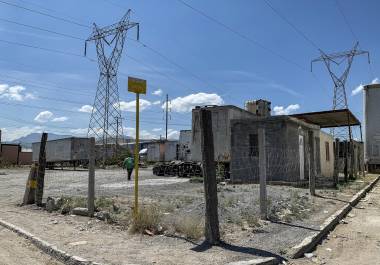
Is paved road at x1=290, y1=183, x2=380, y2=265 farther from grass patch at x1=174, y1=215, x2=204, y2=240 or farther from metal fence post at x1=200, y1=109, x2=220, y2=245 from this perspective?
grass patch at x1=174, y1=215, x2=204, y2=240

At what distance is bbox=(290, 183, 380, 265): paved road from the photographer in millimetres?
7008

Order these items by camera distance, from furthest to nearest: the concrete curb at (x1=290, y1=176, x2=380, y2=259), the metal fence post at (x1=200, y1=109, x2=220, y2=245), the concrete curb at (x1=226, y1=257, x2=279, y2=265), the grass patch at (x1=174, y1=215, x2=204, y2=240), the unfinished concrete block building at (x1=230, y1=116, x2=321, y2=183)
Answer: the unfinished concrete block building at (x1=230, y1=116, x2=321, y2=183)
the grass patch at (x1=174, y1=215, x2=204, y2=240)
the metal fence post at (x1=200, y1=109, x2=220, y2=245)
the concrete curb at (x1=290, y1=176, x2=380, y2=259)
the concrete curb at (x1=226, y1=257, x2=279, y2=265)

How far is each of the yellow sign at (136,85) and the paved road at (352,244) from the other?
4.21 meters

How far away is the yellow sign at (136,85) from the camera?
8.61 metres

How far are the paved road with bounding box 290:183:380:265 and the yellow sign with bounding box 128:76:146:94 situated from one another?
13.8 ft

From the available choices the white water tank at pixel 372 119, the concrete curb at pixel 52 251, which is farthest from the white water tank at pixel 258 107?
the concrete curb at pixel 52 251

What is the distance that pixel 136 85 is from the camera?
8.72m

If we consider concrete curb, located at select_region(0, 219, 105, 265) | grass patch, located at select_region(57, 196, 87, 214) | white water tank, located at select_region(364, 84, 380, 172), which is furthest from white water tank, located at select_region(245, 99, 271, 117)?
concrete curb, located at select_region(0, 219, 105, 265)

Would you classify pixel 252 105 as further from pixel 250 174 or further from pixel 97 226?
pixel 97 226

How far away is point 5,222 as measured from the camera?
9.84 meters

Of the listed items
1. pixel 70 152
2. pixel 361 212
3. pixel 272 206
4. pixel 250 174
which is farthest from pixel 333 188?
pixel 70 152

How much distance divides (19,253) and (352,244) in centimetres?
579

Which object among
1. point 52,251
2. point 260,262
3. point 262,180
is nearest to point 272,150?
point 262,180

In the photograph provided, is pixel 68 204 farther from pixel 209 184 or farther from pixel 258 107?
pixel 258 107
